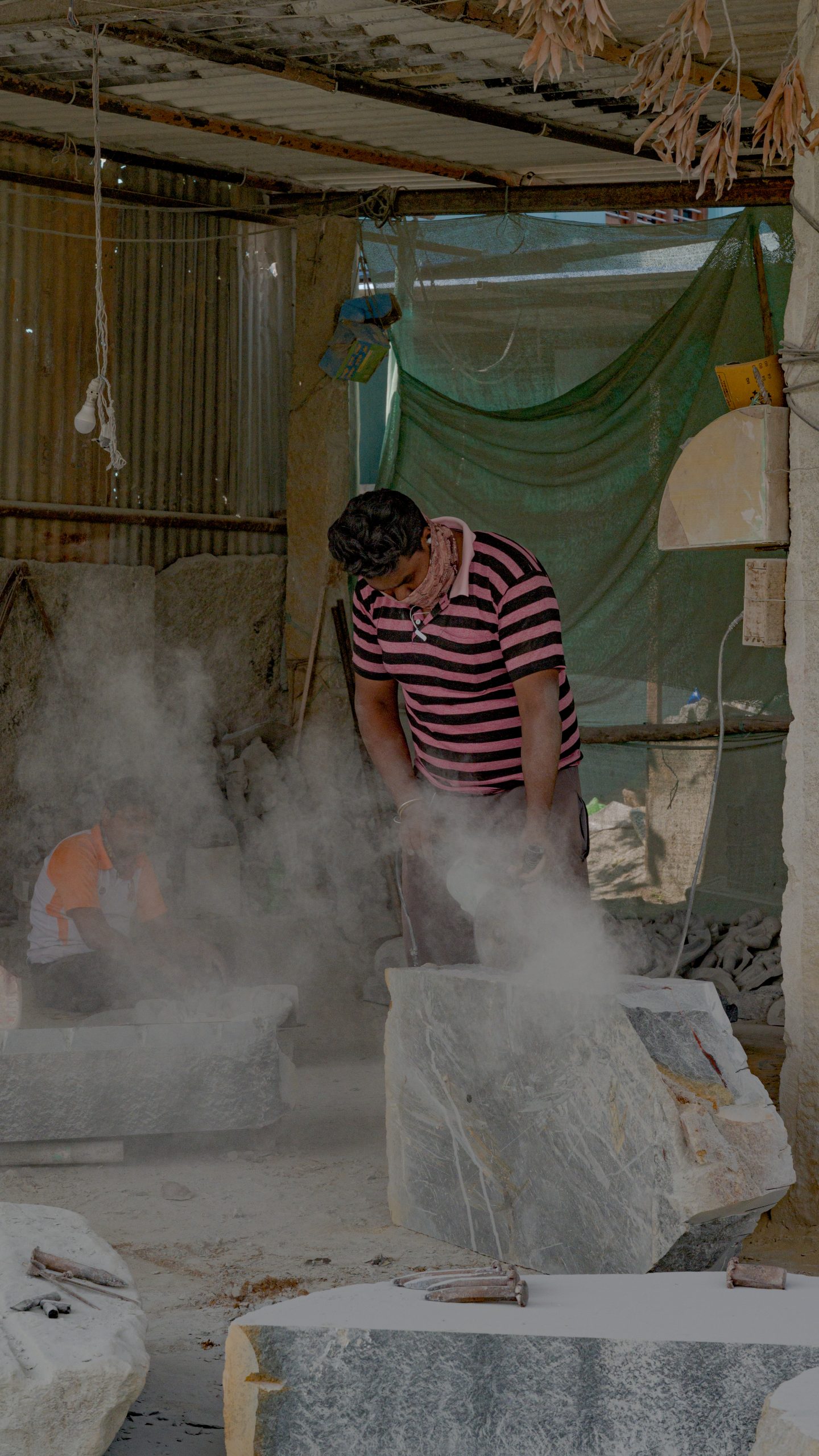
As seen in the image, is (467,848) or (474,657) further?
(467,848)

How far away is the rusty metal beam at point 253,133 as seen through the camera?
246 inches

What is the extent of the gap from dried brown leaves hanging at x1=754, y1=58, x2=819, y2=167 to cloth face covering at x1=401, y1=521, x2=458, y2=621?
1.29 meters

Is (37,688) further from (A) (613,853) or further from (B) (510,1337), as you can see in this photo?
(B) (510,1337)

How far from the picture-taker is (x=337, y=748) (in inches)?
313

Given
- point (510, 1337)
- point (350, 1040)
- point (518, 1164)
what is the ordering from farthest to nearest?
point (350, 1040) < point (518, 1164) < point (510, 1337)

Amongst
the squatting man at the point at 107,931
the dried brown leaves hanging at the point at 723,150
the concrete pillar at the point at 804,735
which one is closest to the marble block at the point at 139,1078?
the squatting man at the point at 107,931

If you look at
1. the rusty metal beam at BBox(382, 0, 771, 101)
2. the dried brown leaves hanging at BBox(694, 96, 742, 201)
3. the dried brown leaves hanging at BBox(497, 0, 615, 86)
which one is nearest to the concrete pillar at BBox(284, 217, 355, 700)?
the rusty metal beam at BBox(382, 0, 771, 101)

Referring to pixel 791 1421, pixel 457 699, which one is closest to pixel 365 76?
pixel 457 699

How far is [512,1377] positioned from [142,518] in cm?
631

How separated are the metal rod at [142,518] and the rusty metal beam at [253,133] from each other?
6.57 feet

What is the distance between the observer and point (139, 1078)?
171 inches

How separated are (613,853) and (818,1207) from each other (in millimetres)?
4013

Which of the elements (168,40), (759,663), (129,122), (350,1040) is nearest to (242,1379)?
(350,1040)

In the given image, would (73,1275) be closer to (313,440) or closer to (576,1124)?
(576,1124)
